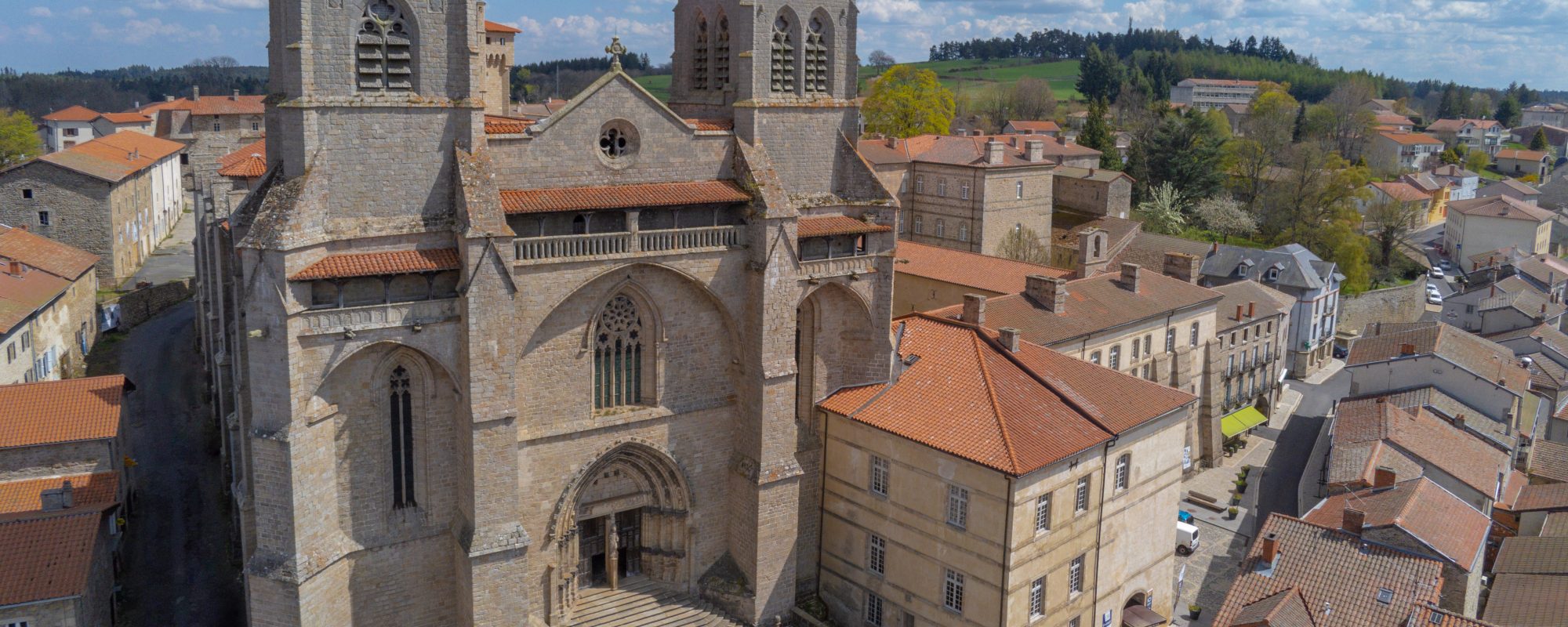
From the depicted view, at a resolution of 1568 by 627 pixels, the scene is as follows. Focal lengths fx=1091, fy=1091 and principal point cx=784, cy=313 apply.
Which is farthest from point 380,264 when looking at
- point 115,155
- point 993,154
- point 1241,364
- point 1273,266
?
point 115,155

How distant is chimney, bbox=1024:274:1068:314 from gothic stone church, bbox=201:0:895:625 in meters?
13.0

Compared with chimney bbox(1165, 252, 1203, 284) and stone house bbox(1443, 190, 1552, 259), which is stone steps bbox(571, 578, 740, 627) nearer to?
chimney bbox(1165, 252, 1203, 284)

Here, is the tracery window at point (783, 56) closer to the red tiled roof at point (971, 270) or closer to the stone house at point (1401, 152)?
the red tiled roof at point (971, 270)

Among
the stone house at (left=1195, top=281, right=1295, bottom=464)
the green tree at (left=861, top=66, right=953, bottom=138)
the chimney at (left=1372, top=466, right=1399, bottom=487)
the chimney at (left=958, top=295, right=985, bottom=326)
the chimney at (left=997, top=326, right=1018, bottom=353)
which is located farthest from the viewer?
the green tree at (left=861, top=66, right=953, bottom=138)

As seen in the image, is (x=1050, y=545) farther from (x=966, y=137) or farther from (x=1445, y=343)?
(x=966, y=137)

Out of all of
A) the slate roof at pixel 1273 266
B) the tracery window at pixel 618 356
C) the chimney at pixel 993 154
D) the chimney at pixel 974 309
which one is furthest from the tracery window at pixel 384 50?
the slate roof at pixel 1273 266

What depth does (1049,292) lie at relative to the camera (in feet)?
146

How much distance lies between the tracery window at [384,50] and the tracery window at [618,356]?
7885 mm

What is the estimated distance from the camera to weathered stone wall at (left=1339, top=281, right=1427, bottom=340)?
8012 cm

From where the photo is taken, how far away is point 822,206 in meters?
33.6

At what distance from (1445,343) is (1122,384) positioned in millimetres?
27562

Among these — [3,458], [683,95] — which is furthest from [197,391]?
[683,95]

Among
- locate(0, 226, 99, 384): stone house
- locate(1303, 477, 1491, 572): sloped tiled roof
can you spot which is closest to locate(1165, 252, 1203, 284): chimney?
locate(1303, 477, 1491, 572): sloped tiled roof

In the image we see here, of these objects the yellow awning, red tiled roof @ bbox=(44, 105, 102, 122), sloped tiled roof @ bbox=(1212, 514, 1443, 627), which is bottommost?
the yellow awning
